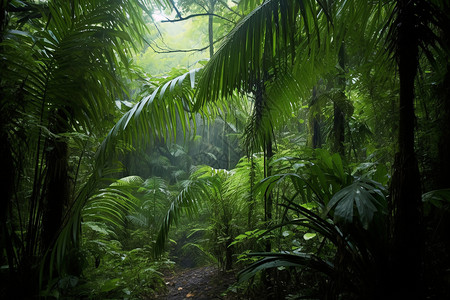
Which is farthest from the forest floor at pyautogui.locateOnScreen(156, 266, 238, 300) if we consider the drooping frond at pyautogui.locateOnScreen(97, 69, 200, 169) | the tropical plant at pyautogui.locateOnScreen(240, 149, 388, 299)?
the drooping frond at pyautogui.locateOnScreen(97, 69, 200, 169)

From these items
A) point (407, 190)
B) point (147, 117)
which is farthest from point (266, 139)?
point (407, 190)

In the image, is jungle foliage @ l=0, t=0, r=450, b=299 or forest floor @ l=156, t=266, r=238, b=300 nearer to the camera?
jungle foliage @ l=0, t=0, r=450, b=299

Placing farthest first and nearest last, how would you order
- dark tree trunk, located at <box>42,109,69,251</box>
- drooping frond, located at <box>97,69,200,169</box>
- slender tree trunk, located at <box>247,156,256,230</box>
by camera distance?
slender tree trunk, located at <box>247,156,256,230</box> → dark tree trunk, located at <box>42,109,69,251</box> → drooping frond, located at <box>97,69,200,169</box>

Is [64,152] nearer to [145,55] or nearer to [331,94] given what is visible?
[331,94]

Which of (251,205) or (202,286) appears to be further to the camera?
(202,286)

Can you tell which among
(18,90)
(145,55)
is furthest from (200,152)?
(18,90)

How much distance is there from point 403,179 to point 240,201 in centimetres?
198

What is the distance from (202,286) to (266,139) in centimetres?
202

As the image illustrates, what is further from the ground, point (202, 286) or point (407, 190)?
point (407, 190)

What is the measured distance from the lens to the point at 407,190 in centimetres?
106

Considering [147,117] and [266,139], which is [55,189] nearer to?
[147,117]

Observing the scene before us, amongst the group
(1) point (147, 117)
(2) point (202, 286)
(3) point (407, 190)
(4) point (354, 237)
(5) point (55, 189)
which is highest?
(1) point (147, 117)

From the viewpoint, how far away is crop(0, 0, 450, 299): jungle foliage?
1146 millimetres

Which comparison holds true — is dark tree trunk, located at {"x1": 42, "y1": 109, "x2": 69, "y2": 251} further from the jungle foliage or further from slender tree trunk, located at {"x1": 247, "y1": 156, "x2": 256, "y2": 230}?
slender tree trunk, located at {"x1": 247, "y1": 156, "x2": 256, "y2": 230}
